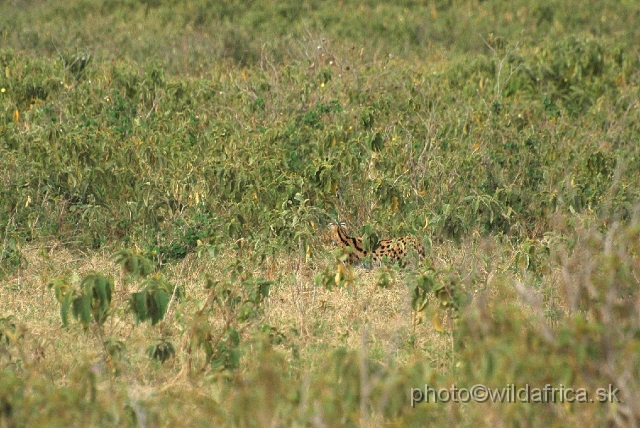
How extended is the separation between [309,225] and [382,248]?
1.66 ft

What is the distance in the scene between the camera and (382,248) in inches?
247

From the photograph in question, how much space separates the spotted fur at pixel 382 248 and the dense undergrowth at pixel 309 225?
12 cm

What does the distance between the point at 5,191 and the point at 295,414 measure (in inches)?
157

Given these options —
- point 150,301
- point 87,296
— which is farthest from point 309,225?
point 87,296

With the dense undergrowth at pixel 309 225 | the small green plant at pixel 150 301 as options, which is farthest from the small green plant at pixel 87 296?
→ the small green plant at pixel 150 301

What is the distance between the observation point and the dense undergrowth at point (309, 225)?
3449 millimetres

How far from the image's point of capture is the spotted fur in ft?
20.0

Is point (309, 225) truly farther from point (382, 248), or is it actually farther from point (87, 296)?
point (87, 296)

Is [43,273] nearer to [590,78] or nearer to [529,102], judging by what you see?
[529,102]

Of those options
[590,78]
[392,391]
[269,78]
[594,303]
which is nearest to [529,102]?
[590,78]

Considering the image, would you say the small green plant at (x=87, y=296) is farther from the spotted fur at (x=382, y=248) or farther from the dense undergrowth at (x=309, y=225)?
the spotted fur at (x=382, y=248)

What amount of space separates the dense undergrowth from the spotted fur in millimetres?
117

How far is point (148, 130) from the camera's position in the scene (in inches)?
317

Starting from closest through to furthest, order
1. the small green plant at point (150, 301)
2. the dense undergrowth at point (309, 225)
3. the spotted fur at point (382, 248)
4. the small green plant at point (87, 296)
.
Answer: the dense undergrowth at point (309, 225), the small green plant at point (87, 296), the small green plant at point (150, 301), the spotted fur at point (382, 248)
